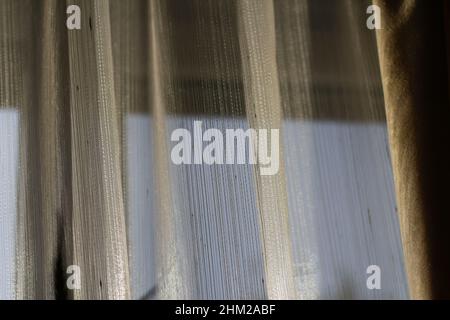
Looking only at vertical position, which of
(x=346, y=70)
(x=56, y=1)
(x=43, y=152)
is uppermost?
(x=56, y=1)

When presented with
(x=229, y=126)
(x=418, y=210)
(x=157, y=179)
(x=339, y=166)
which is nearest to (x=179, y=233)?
(x=157, y=179)

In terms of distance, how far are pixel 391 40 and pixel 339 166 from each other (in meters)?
0.24

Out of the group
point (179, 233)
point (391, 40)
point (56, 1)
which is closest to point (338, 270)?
point (179, 233)

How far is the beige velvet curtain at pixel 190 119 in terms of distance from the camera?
1.16m

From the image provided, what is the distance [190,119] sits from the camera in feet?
4.04

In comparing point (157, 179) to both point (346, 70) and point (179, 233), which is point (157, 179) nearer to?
point (179, 233)

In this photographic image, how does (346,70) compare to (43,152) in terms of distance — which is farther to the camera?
(346,70)

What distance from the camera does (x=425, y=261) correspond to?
1.24m

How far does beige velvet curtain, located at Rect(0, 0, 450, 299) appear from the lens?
1.16 metres

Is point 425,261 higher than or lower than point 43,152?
lower

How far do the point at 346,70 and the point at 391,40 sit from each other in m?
0.09

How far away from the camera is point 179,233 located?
3.90ft

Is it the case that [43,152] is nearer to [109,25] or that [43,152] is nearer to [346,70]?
[109,25]
